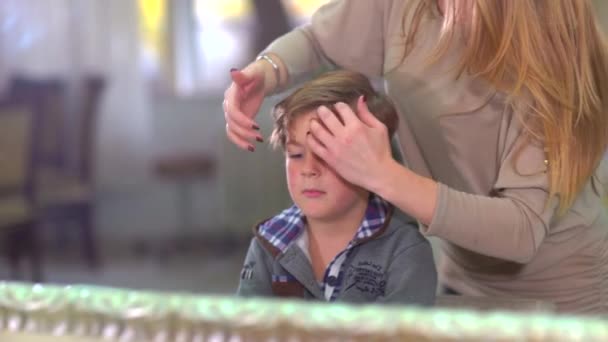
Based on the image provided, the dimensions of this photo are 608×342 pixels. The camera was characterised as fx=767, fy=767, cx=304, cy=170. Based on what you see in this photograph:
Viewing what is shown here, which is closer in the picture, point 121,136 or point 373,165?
point 373,165

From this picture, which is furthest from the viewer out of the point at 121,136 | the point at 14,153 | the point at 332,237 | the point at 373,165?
the point at 121,136

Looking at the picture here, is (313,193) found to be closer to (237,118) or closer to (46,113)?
(237,118)

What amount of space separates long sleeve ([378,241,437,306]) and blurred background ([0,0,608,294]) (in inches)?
60.9

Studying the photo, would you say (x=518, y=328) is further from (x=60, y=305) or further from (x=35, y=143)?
(x=35, y=143)

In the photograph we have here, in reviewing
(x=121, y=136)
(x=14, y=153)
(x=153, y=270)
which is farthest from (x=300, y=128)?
(x=121, y=136)

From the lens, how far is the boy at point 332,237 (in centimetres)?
56

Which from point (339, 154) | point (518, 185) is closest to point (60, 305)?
point (339, 154)

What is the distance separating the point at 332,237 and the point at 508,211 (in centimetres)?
14

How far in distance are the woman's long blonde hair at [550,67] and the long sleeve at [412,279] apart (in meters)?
0.11

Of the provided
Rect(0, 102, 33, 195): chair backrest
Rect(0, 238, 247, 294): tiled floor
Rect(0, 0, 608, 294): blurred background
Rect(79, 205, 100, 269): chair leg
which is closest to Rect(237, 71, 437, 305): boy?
Rect(0, 238, 247, 294): tiled floor

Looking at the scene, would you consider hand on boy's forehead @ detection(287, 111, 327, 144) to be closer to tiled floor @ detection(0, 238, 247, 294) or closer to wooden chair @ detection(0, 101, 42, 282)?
tiled floor @ detection(0, 238, 247, 294)

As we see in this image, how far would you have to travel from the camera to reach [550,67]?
560 mm

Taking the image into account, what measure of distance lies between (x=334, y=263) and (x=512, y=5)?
23 cm

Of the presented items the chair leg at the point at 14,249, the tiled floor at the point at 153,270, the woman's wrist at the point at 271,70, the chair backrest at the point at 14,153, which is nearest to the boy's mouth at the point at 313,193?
the woman's wrist at the point at 271,70
